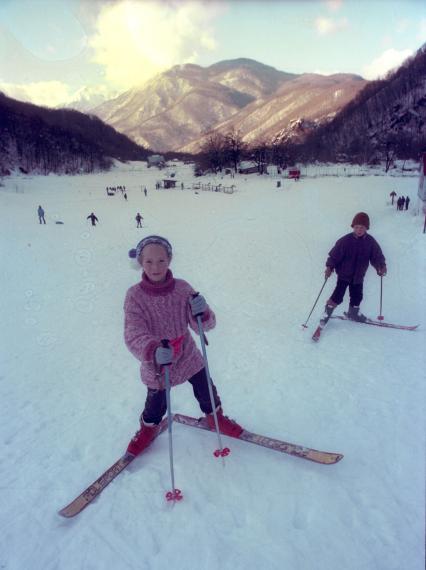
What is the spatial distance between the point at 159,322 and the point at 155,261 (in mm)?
597

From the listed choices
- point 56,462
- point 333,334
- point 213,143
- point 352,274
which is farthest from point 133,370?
point 213,143

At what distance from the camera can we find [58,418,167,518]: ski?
3090mm

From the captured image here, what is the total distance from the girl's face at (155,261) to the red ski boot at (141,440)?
1.73 meters

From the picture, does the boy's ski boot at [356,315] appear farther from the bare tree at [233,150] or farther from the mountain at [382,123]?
the bare tree at [233,150]

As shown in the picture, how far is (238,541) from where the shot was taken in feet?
8.66

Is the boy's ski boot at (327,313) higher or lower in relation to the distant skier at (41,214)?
lower

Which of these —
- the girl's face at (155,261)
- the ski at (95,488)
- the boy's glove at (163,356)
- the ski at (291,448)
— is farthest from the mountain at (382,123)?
the ski at (95,488)

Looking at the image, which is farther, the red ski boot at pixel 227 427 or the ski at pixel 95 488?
the red ski boot at pixel 227 427

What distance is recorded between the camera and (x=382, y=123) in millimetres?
93250

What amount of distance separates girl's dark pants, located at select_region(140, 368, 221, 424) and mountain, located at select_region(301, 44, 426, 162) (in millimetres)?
78165

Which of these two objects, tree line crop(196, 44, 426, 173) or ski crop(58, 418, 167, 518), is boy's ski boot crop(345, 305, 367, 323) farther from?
tree line crop(196, 44, 426, 173)

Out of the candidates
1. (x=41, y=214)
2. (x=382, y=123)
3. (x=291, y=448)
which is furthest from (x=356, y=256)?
(x=382, y=123)

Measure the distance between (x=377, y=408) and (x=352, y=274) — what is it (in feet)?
8.71

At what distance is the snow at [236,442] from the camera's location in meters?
2.64
